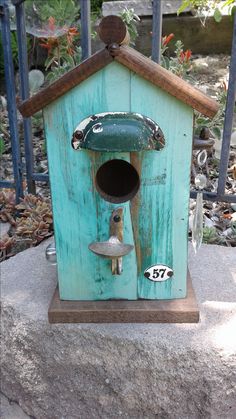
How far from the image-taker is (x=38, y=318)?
1.71 m

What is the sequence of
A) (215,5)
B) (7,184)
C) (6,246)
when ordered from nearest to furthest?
(6,246) < (7,184) < (215,5)

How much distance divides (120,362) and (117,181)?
0.57 meters

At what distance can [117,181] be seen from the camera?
5.45 feet

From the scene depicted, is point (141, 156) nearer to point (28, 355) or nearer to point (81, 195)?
point (81, 195)

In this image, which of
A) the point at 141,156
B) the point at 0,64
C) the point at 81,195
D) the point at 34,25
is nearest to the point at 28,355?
the point at 81,195

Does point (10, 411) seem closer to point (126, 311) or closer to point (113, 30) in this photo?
point (126, 311)

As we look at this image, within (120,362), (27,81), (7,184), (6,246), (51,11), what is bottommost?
(120,362)

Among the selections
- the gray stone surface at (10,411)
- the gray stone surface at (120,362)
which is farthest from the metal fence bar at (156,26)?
the gray stone surface at (10,411)

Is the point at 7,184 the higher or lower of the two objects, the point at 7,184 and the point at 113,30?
the lower

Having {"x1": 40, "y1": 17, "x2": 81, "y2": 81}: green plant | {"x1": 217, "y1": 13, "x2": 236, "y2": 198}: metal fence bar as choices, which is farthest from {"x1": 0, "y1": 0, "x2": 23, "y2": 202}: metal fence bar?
{"x1": 217, "y1": 13, "x2": 236, "y2": 198}: metal fence bar

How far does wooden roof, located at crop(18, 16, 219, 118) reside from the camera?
4.14 feet

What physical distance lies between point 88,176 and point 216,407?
821 millimetres

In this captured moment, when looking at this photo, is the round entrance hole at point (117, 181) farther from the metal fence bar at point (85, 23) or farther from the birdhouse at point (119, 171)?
the metal fence bar at point (85, 23)

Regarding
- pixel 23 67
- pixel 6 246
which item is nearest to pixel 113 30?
pixel 23 67
